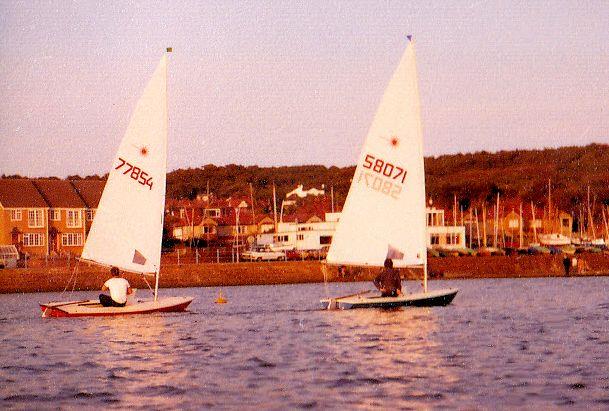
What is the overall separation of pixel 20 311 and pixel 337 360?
22.1 metres

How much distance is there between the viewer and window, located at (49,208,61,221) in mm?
88062

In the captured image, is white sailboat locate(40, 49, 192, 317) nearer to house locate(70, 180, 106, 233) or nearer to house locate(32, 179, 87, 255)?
house locate(32, 179, 87, 255)

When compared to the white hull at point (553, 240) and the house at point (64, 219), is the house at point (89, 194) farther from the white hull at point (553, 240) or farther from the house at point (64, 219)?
the white hull at point (553, 240)

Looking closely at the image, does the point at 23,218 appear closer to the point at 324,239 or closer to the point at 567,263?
the point at 324,239

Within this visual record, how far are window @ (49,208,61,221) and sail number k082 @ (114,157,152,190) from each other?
189ft

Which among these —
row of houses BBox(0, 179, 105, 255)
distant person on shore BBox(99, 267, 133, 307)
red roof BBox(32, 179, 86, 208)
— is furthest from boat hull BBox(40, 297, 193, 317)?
red roof BBox(32, 179, 86, 208)

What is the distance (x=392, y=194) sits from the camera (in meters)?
32.5

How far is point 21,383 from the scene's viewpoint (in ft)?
56.1

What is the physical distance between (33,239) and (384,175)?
59744 millimetres

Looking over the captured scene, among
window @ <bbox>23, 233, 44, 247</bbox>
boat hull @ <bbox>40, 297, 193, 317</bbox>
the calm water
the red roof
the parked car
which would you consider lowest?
the calm water

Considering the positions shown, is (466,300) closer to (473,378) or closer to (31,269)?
(473,378)

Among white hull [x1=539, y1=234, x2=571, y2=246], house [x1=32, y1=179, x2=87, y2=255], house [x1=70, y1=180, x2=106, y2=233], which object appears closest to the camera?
house [x1=32, y1=179, x2=87, y2=255]

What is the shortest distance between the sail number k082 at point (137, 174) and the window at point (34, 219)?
56.8 m

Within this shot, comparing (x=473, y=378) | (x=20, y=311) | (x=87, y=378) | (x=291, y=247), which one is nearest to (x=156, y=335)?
(x=87, y=378)
